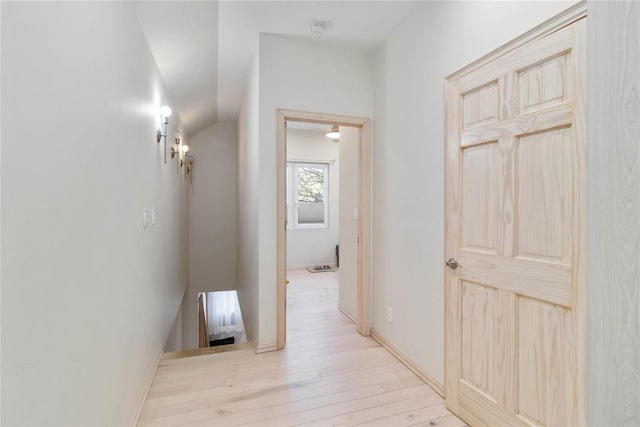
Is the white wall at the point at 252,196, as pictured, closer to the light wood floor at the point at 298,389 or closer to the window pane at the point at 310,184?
the light wood floor at the point at 298,389

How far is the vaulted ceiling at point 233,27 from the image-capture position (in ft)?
7.11

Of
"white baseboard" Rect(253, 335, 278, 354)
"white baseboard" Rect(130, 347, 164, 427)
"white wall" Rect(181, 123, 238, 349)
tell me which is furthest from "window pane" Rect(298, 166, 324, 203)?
"white baseboard" Rect(130, 347, 164, 427)

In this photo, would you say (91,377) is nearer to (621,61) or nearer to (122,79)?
(122,79)

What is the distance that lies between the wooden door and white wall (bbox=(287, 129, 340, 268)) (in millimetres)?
4427

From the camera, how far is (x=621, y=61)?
0.69 metres

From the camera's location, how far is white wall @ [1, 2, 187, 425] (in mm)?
802

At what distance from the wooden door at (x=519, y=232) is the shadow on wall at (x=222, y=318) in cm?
499

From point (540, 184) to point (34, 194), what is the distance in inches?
76.3

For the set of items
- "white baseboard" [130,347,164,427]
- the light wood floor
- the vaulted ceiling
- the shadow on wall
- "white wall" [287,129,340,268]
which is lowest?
the shadow on wall

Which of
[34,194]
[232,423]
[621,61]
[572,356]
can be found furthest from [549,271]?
[34,194]

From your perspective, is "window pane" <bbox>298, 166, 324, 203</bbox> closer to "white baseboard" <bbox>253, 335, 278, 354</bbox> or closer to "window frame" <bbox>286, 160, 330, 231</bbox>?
"window frame" <bbox>286, 160, 330, 231</bbox>

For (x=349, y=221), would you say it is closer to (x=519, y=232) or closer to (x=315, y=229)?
(x=519, y=232)

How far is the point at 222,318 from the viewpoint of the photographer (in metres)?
6.65

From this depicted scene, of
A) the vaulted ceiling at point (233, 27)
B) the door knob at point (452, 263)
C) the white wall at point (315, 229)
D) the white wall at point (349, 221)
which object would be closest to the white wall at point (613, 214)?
the door knob at point (452, 263)
